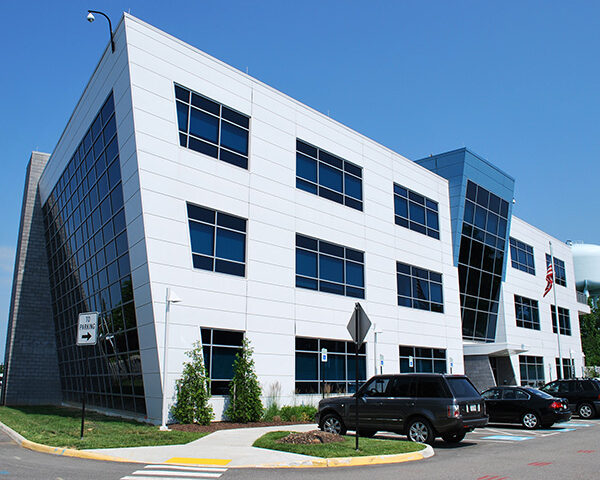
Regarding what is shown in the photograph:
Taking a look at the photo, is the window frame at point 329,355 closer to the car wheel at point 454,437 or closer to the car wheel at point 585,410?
the car wheel at point 454,437

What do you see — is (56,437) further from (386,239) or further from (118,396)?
(386,239)

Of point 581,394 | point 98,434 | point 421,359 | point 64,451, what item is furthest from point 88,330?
point 581,394

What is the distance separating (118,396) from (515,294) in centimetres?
3133

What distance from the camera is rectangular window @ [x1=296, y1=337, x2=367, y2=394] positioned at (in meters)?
23.1

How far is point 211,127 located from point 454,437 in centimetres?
1380

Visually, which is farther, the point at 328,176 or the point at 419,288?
the point at 419,288

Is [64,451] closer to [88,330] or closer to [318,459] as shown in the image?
[88,330]

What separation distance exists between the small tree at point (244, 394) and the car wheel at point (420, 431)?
6.82m

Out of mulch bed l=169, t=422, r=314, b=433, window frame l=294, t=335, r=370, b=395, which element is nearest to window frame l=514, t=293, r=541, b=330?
window frame l=294, t=335, r=370, b=395

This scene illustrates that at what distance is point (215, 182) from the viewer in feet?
69.4

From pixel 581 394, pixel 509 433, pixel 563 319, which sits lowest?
pixel 509 433

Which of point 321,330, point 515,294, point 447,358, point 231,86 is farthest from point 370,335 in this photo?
point 515,294

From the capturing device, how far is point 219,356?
20.0 meters

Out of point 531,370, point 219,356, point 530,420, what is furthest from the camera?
point 531,370
